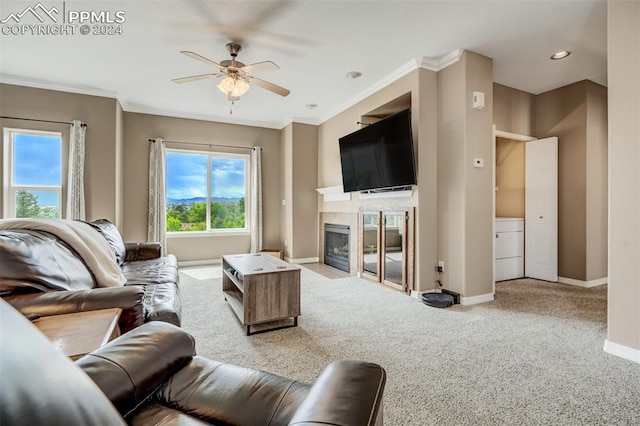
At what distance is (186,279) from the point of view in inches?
172

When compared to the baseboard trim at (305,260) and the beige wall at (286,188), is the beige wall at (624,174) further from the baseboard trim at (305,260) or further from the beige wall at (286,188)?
the beige wall at (286,188)

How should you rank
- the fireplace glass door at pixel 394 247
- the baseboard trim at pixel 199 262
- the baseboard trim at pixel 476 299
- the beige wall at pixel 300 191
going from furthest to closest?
the beige wall at pixel 300 191 → the baseboard trim at pixel 199 262 → the fireplace glass door at pixel 394 247 → the baseboard trim at pixel 476 299

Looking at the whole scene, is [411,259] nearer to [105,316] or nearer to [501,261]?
[501,261]

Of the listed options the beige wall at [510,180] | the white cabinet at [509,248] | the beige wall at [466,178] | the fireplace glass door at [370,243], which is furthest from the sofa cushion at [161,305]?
the beige wall at [510,180]

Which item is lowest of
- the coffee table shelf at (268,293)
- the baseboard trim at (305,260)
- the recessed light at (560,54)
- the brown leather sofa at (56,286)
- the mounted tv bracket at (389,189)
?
the baseboard trim at (305,260)

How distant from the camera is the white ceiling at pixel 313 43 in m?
2.54

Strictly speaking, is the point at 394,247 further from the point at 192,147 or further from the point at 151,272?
the point at 192,147

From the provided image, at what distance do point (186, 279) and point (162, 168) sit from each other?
205cm

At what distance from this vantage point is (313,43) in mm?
3078

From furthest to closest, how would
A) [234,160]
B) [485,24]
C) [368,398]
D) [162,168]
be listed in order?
1. [234,160]
2. [162,168]
3. [485,24]
4. [368,398]

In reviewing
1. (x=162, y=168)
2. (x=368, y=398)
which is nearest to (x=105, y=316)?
(x=368, y=398)

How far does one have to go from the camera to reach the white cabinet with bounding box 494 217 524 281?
4266 mm

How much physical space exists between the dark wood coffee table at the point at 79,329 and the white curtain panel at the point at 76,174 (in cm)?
356

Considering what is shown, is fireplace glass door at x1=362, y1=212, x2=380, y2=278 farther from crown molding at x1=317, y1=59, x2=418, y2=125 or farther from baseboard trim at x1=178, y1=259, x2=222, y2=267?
baseboard trim at x1=178, y1=259, x2=222, y2=267
